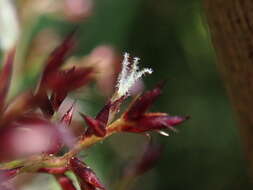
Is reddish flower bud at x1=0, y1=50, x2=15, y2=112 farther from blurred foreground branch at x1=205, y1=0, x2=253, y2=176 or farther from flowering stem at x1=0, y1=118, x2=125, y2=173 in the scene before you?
blurred foreground branch at x1=205, y1=0, x2=253, y2=176

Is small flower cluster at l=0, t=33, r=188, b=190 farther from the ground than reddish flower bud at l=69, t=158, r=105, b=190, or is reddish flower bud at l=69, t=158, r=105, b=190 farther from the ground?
small flower cluster at l=0, t=33, r=188, b=190

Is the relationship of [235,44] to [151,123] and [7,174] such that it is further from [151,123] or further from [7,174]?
[7,174]

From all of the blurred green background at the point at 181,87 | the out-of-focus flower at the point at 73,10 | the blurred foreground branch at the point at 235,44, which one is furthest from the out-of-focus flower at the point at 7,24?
the blurred green background at the point at 181,87

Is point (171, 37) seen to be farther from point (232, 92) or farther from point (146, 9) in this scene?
point (232, 92)

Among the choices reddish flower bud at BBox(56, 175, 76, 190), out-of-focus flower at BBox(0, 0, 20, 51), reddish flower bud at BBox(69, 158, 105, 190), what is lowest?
reddish flower bud at BBox(56, 175, 76, 190)

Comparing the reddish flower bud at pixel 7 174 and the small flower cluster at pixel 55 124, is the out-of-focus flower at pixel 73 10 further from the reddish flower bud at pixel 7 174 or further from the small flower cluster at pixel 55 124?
the reddish flower bud at pixel 7 174

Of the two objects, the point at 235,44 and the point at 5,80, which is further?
the point at 235,44

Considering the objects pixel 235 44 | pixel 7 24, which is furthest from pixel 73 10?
pixel 235 44

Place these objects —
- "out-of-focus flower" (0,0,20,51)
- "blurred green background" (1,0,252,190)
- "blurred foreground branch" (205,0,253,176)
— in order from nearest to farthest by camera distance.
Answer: "blurred foreground branch" (205,0,253,176) → "out-of-focus flower" (0,0,20,51) → "blurred green background" (1,0,252,190)

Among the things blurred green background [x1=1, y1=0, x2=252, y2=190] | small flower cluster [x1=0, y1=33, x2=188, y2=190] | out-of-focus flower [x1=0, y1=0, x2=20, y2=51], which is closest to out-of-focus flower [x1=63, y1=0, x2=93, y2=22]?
out-of-focus flower [x1=0, y1=0, x2=20, y2=51]
